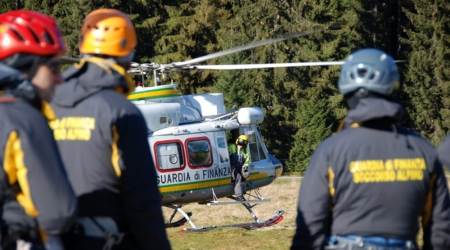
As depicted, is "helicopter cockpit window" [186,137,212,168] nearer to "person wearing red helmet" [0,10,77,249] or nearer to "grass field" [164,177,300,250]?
"grass field" [164,177,300,250]

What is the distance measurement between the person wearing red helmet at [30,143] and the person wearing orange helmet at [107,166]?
41 centimetres

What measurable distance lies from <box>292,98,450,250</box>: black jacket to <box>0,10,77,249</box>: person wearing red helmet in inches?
46.1

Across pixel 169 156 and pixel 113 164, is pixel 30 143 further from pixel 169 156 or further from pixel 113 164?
pixel 169 156

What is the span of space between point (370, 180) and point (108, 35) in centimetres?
139

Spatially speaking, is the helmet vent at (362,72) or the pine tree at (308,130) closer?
the helmet vent at (362,72)

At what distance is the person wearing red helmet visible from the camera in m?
3.41

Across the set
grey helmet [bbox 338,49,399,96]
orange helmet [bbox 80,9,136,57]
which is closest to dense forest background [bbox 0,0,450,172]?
orange helmet [bbox 80,9,136,57]

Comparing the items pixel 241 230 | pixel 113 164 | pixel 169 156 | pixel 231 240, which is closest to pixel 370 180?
pixel 113 164

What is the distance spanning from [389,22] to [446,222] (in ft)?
148

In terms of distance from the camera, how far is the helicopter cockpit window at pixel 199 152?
1761 cm

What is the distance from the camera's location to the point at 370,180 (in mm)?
4152

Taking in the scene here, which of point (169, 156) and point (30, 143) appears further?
point (169, 156)

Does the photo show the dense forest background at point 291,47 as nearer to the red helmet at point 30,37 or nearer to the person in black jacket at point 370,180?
the person in black jacket at point 370,180

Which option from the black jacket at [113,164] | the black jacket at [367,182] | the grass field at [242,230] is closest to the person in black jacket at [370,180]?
the black jacket at [367,182]
